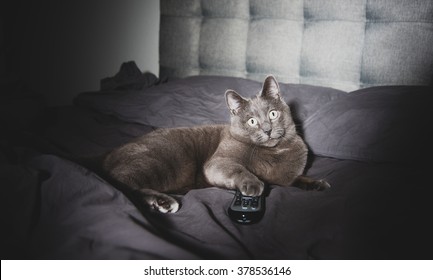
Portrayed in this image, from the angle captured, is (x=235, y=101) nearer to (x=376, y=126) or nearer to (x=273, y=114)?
(x=273, y=114)

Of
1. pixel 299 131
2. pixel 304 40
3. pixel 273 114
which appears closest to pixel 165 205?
pixel 273 114

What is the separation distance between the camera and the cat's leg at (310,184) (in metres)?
1.00

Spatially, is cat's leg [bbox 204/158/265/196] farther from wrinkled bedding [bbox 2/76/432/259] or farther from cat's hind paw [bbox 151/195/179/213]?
cat's hind paw [bbox 151/195/179/213]

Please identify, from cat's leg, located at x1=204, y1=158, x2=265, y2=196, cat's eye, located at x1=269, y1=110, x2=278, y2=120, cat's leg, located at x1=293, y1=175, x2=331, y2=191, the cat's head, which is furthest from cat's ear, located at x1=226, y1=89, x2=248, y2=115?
cat's leg, located at x1=293, y1=175, x2=331, y2=191

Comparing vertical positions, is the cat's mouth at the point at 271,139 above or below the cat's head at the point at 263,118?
below

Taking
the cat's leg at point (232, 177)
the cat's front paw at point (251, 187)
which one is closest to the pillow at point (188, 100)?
the cat's leg at point (232, 177)

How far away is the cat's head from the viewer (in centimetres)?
122

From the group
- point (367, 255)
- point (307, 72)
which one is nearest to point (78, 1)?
point (307, 72)

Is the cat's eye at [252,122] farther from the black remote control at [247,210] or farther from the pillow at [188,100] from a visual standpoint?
the black remote control at [247,210]

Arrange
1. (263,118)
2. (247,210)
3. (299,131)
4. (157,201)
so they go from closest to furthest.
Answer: (247,210) → (157,201) → (263,118) → (299,131)

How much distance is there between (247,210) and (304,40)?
4.19 ft

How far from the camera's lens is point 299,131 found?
1386 mm

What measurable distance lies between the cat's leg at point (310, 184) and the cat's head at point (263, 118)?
0.68ft
